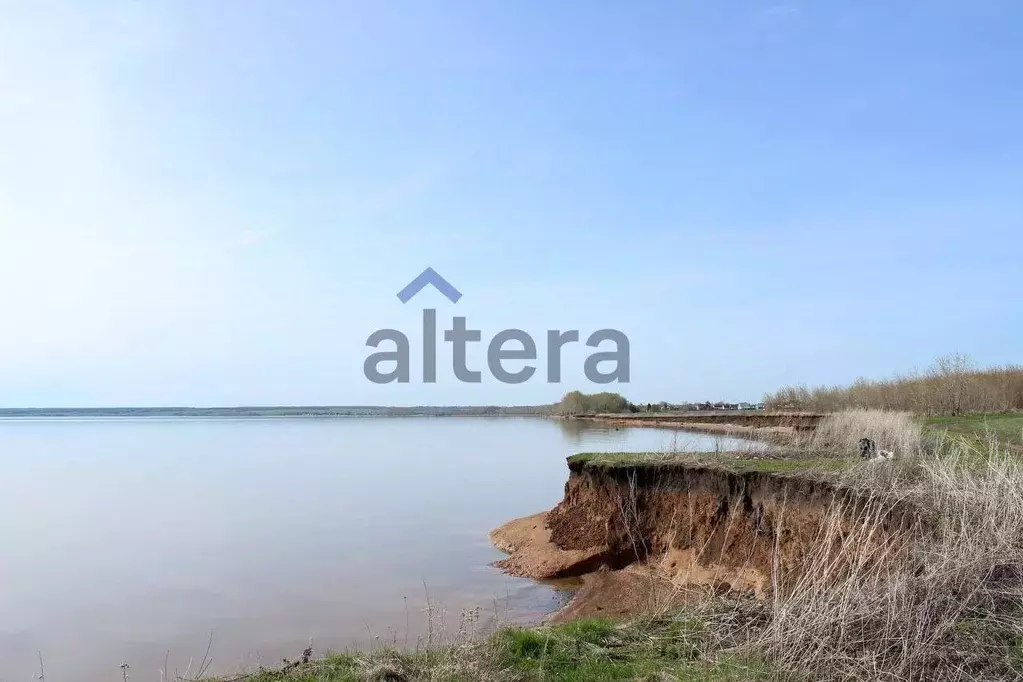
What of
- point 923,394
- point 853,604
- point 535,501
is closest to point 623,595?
point 853,604

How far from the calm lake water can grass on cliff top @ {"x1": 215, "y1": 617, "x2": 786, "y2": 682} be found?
9.38 ft

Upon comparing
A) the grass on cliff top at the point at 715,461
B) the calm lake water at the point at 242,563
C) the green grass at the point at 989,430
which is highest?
the green grass at the point at 989,430

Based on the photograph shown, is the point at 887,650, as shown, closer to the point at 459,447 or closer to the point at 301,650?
the point at 301,650

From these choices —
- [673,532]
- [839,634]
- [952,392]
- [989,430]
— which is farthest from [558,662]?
[952,392]

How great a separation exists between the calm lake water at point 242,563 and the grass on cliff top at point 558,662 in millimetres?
2858

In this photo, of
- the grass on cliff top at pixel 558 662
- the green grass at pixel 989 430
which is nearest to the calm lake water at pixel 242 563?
the grass on cliff top at pixel 558 662

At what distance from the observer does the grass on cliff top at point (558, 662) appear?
6069mm

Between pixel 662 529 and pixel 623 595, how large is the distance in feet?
6.90

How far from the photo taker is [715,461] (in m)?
13.8

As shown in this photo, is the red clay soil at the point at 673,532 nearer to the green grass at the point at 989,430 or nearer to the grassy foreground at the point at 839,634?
the grassy foreground at the point at 839,634

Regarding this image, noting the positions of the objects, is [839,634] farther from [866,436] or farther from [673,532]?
[866,436]

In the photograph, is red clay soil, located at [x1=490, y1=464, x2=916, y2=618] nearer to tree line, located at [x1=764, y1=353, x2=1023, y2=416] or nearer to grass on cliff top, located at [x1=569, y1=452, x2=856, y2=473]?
grass on cliff top, located at [x1=569, y1=452, x2=856, y2=473]

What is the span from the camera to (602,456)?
626 inches

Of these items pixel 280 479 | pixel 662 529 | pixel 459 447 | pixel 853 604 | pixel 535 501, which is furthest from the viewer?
pixel 459 447
